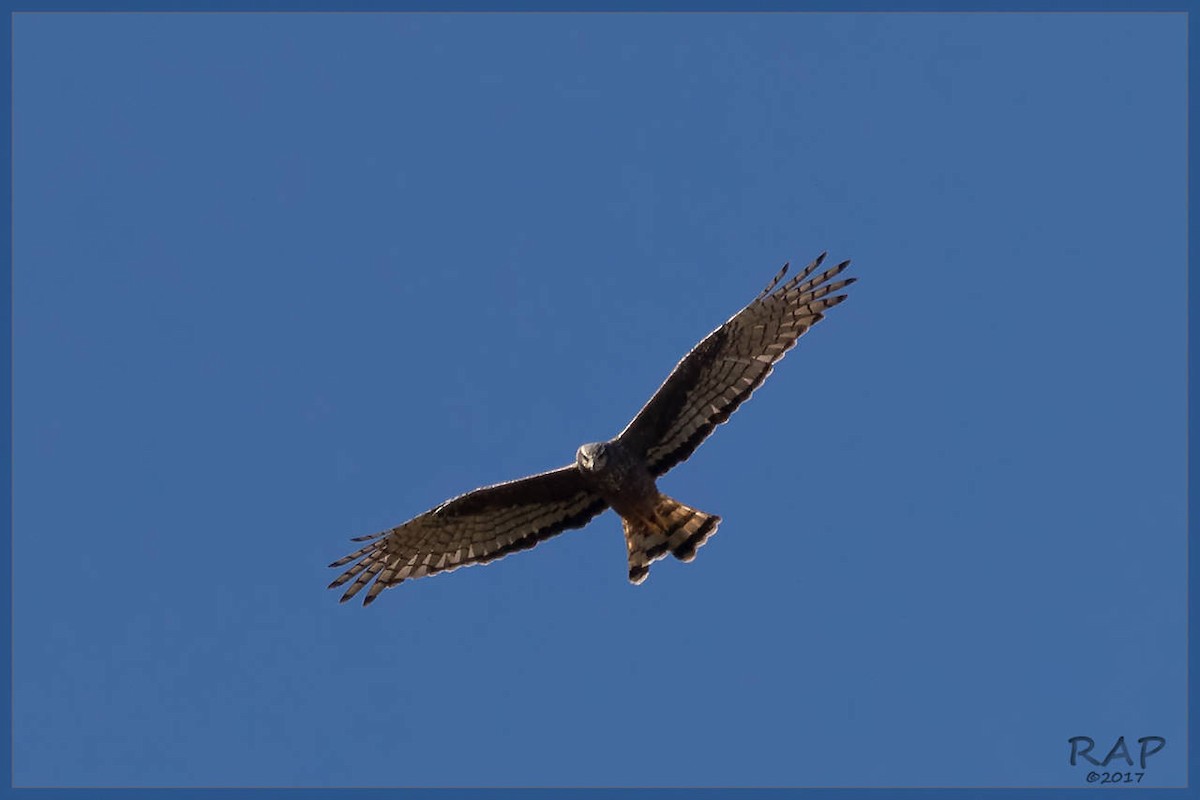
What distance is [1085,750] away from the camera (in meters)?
19.6

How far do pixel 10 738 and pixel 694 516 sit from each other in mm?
7908

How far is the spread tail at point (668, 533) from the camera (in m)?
19.2

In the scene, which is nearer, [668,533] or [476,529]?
[668,533]

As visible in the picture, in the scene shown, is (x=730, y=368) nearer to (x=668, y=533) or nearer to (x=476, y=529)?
(x=668, y=533)

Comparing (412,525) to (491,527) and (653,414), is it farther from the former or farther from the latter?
(653,414)

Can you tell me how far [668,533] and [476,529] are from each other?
194 cm

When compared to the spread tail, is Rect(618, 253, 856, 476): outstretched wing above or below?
above

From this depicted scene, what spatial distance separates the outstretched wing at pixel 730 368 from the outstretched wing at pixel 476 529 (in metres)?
0.83

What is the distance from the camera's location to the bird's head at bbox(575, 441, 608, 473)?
1888cm

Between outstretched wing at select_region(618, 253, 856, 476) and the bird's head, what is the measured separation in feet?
1.08

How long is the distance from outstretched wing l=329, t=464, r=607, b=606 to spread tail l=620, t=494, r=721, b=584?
1.98ft

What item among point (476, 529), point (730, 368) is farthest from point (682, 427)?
point (476, 529)

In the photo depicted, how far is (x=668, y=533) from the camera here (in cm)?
1931

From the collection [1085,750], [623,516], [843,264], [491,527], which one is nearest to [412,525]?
[491,527]
